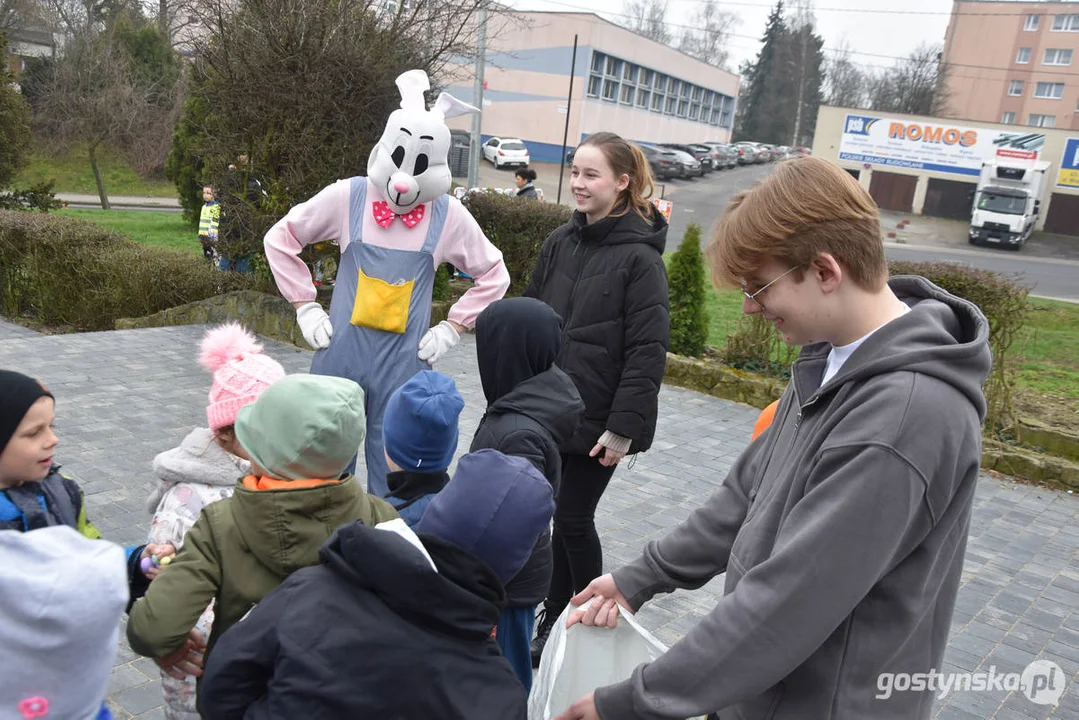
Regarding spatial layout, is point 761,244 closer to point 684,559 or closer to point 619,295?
point 684,559

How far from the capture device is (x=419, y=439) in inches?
99.6

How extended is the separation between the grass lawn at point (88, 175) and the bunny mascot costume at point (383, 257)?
29320mm

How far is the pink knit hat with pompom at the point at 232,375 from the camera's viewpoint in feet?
8.40

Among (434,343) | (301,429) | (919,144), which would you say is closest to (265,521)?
(301,429)

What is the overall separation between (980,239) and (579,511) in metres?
37.5

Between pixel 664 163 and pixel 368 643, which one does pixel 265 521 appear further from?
pixel 664 163

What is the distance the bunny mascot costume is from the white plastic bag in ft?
6.20

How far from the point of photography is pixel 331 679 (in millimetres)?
1607

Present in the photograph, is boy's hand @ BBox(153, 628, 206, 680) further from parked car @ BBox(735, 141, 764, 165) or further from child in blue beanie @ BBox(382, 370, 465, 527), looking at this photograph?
parked car @ BBox(735, 141, 764, 165)

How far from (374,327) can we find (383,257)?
1.07 ft

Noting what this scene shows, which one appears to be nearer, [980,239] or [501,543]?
[501,543]

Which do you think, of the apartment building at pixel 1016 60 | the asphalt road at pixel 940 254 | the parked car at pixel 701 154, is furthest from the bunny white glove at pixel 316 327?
the apartment building at pixel 1016 60

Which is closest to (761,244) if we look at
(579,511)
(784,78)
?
(579,511)

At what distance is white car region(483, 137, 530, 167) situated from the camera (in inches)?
1598
